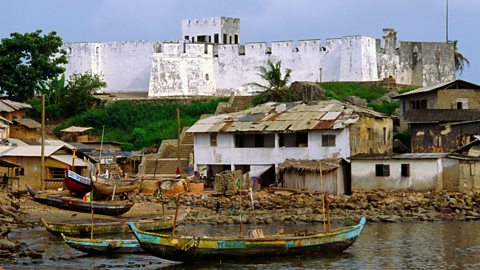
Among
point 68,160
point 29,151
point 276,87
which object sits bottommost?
point 68,160

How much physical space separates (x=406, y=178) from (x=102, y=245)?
45.8 ft

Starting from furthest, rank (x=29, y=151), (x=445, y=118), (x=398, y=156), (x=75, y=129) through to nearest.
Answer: (x=75, y=129) < (x=29, y=151) < (x=445, y=118) < (x=398, y=156)

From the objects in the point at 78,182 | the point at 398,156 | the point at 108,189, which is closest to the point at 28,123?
the point at 78,182

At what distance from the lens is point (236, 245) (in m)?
28.1

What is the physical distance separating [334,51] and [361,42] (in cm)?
162

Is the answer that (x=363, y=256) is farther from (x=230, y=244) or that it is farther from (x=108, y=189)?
(x=108, y=189)

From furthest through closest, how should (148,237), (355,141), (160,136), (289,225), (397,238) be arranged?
(160,136) < (355,141) < (289,225) < (397,238) < (148,237)

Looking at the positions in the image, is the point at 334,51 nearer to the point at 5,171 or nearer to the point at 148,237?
the point at 5,171

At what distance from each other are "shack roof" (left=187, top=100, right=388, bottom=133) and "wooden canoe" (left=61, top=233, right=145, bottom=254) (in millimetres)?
12925

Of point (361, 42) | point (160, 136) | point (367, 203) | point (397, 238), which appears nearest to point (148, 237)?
point (397, 238)

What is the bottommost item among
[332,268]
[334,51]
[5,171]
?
[332,268]

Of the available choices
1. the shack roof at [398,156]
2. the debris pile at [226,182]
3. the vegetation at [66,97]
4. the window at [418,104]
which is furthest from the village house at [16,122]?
the window at [418,104]

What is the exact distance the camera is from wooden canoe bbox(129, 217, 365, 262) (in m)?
27.6

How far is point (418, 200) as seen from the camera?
37.6m
